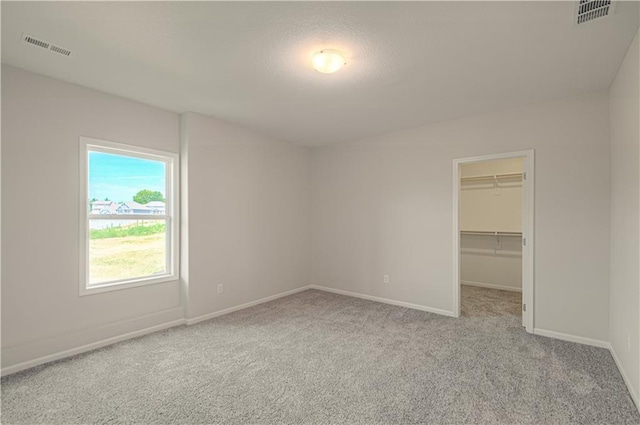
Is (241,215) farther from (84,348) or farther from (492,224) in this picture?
(492,224)

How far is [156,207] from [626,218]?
4.77 meters

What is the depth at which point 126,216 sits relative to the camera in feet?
11.5

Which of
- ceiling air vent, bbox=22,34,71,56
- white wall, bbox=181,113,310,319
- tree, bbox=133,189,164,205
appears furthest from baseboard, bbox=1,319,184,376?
ceiling air vent, bbox=22,34,71,56

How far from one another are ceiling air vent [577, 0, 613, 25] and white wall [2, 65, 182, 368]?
415cm

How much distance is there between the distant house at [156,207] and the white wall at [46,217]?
0.78 metres

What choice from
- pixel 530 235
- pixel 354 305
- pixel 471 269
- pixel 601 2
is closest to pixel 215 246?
pixel 354 305

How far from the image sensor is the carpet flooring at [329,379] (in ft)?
6.84

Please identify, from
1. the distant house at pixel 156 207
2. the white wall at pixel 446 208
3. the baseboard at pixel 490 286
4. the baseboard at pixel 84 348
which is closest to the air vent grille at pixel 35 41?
the distant house at pixel 156 207

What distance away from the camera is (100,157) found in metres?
3.31

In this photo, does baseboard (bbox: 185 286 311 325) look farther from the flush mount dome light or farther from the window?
the flush mount dome light

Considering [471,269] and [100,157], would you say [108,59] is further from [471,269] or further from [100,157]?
[471,269]

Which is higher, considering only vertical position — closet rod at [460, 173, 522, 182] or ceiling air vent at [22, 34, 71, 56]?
ceiling air vent at [22, 34, 71, 56]

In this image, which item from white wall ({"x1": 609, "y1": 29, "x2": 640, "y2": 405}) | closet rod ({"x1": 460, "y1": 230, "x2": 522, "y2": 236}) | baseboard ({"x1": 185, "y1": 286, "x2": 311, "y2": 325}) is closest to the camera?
white wall ({"x1": 609, "y1": 29, "x2": 640, "y2": 405})

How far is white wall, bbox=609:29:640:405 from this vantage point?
7.42 feet
